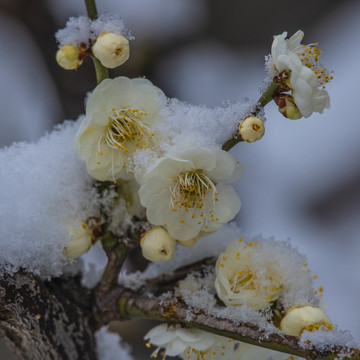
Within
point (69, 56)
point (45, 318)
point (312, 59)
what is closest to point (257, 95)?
point (312, 59)

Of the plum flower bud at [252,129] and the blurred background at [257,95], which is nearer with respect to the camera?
the plum flower bud at [252,129]

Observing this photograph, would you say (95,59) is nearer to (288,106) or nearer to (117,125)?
(117,125)

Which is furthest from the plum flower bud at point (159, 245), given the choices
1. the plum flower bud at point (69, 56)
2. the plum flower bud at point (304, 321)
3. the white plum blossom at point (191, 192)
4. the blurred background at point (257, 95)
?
the blurred background at point (257, 95)

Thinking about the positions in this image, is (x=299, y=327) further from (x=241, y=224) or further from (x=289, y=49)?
(x=241, y=224)

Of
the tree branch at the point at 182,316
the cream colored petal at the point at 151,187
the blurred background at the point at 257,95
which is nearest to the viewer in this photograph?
the tree branch at the point at 182,316

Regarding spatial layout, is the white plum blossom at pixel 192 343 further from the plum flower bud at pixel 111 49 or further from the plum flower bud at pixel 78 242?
the plum flower bud at pixel 111 49

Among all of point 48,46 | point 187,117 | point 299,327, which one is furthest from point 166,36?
point 299,327

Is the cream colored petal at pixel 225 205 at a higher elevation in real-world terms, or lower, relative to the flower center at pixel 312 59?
lower
